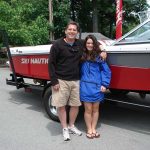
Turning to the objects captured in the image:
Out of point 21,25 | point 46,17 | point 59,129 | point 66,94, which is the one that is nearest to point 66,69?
point 66,94

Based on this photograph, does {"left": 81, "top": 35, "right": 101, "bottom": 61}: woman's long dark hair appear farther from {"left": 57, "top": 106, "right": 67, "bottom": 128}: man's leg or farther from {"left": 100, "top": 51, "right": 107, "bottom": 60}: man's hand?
{"left": 57, "top": 106, "right": 67, "bottom": 128}: man's leg

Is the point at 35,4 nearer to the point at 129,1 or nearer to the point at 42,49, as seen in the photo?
the point at 129,1

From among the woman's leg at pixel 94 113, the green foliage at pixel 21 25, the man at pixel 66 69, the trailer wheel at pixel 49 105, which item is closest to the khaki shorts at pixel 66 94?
the man at pixel 66 69

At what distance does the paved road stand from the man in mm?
366

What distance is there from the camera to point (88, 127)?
5852 mm

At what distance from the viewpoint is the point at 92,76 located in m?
5.71

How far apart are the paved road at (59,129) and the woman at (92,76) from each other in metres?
0.38

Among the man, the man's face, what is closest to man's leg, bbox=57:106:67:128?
the man

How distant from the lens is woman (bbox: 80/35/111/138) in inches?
224

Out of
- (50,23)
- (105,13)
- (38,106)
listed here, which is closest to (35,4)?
(50,23)

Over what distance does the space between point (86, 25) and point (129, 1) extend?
419 cm

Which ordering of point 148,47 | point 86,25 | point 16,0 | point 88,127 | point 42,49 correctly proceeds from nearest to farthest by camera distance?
point 148,47
point 88,127
point 42,49
point 16,0
point 86,25

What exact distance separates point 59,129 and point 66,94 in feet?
2.67

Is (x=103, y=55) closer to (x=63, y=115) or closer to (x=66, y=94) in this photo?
(x=66, y=94)
